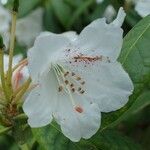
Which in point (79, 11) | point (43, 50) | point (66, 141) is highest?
point (43, 50)

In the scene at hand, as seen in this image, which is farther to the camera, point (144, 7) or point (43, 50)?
point (144, 7)

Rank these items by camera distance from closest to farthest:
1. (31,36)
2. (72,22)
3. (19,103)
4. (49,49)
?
(49,49)
(19,103)
(72,22)
(31,36)

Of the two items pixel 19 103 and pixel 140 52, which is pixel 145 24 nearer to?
pixel 140 52

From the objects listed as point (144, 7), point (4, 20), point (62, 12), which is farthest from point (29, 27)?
point (144, 7)

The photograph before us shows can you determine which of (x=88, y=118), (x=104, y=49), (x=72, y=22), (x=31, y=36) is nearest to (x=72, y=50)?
(x=104, y=49)

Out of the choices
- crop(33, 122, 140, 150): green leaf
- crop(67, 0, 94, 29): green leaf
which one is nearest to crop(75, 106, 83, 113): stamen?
crop(33, 122, 140, 150): green leaf

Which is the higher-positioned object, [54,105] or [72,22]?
[54,105]

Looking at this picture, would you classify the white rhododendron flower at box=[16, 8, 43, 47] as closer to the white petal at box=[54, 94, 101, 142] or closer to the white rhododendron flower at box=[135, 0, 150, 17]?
the white rhododendron flower at box=[135, 0, 150, 17]

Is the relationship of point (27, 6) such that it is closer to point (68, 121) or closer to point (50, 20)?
point (50, 20)
